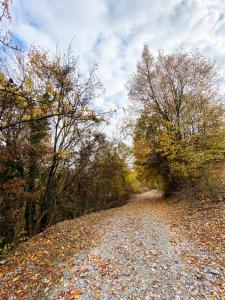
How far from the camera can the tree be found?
1276 centimetres

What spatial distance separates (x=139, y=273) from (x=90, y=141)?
33.8ft

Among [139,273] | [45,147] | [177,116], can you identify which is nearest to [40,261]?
[139,273]

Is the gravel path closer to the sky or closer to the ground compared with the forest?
closer to the ground

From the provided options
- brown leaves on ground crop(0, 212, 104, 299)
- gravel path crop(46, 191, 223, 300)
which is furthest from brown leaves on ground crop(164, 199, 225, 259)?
brown leaves on ground crop(0, 212, 104, 299)

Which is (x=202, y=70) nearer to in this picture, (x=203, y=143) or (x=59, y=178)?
(x=203, y=143)

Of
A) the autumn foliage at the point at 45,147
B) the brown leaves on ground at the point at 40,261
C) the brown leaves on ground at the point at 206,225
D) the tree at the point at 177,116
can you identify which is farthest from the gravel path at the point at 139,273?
the tree at the point at 177,116

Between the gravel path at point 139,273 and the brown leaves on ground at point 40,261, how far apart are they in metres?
0.34

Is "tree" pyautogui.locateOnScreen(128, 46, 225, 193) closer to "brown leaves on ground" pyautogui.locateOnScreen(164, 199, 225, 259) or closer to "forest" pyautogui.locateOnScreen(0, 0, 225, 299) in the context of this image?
"forest" pyautogui.locateOnScreen(0, 0, 225, 299)

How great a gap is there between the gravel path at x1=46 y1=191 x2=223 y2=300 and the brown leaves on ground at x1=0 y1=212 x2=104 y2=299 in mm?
343

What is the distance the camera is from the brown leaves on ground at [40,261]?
429 centimetres

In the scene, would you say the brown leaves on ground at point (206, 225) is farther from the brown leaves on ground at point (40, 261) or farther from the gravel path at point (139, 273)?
the brown leaves on ground at point (40, 261)

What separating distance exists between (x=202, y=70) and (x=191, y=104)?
122 inches

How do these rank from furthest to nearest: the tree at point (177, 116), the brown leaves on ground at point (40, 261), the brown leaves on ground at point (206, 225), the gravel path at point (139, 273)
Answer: the tree at point (177, 116) → the brown leaves on ground at point (206, 225) → the brown leaves on ground at point (40, 261) → the gravel path at point (139, 273)

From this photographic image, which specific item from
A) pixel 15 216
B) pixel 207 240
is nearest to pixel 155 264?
pixel 207 240
